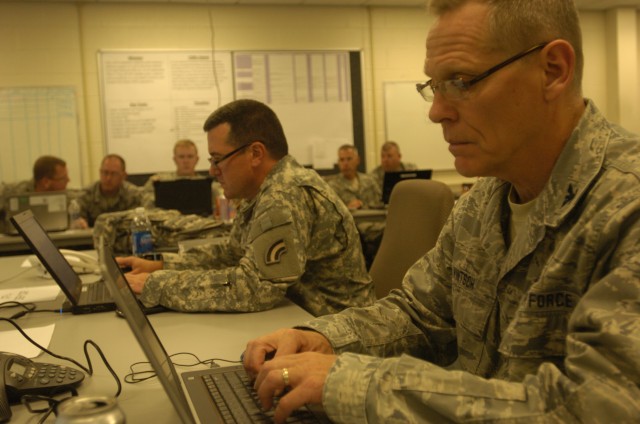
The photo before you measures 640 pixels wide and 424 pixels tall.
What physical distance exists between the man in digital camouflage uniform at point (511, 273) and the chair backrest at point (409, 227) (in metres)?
0.71

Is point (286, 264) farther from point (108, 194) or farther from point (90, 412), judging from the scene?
point (108, 194)

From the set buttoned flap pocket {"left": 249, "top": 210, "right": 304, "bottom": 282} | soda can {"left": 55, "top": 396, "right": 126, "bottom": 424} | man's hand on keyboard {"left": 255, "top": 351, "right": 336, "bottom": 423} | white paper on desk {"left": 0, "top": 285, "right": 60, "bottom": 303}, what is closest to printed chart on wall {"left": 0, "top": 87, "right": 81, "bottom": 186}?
white paper on desk {"left": 0, "top": 285, "right": 60, "bottom": 303}

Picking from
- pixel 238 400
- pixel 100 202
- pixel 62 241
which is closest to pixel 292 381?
pixel 238 400

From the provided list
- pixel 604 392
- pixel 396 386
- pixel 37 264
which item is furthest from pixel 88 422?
pixel 37 264

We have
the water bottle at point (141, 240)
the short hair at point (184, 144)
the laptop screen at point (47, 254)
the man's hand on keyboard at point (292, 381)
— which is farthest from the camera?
the short hair at point (184, 144)

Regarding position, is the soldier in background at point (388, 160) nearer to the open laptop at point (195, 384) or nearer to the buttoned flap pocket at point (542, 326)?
the open laptop at point (195, 384)

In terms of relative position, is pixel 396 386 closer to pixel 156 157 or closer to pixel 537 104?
pixel 537 104

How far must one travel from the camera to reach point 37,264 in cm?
260

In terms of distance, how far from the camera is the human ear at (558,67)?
0.98m

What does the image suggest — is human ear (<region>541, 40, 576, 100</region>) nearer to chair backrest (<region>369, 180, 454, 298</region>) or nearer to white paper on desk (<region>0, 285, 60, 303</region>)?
chair backrest (<region>369, 180, 454, 298</region>)

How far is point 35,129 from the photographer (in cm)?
593

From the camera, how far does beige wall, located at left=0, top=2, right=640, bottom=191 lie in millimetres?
5898

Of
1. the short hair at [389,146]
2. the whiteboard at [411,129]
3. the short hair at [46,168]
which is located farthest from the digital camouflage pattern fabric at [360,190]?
the short hair at [46,168]

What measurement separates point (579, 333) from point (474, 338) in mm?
401
